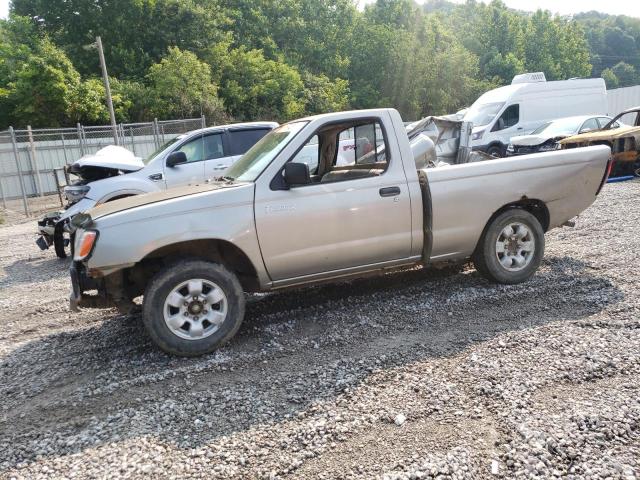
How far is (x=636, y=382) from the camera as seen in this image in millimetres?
3311

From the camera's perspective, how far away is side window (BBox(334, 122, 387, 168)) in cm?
509

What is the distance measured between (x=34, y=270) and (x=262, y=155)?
5390 mm

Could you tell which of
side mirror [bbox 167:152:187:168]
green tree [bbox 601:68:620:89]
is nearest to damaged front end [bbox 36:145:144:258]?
side mirror [bbox 167:152:187:168]

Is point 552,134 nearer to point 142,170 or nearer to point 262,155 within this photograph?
point 142,170

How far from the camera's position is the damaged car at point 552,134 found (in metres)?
14.2

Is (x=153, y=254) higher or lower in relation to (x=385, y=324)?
higher

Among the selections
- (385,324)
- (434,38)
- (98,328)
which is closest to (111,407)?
(98,328)

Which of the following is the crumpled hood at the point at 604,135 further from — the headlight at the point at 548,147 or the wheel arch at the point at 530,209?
the wheel arch at the point at 530,209

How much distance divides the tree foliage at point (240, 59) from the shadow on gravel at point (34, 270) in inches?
748

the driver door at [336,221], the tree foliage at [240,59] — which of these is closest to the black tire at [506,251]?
the driver door at [336,221]

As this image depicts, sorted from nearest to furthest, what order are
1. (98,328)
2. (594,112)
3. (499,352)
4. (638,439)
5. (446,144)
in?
(638,439)
(499,352)
(98,328)
(446,144)
(594,112)

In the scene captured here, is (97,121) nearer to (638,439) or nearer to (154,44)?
(154,44)

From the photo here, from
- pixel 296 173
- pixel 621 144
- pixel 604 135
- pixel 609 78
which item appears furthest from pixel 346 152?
pixel 609 78

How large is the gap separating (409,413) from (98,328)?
343 centimetres
